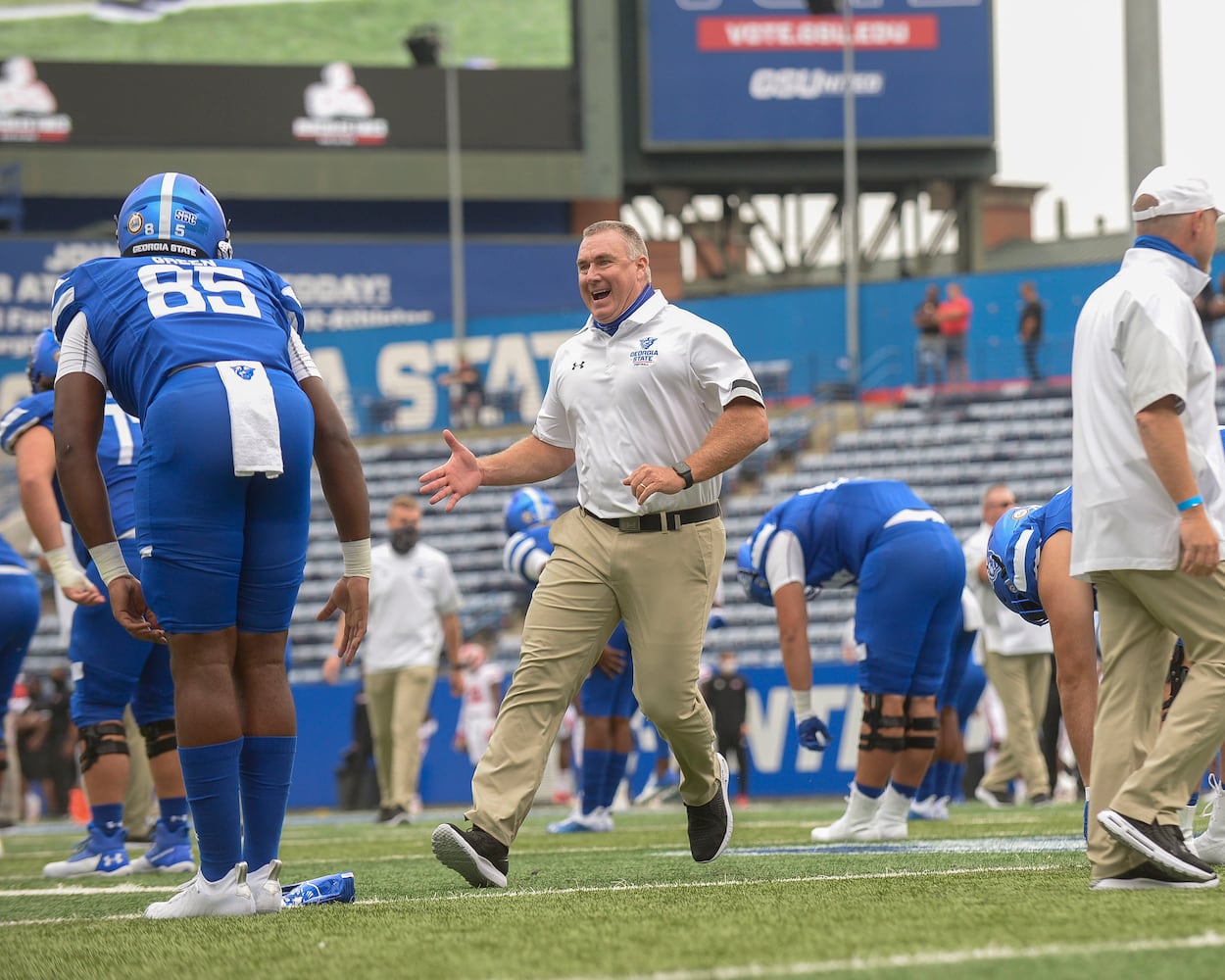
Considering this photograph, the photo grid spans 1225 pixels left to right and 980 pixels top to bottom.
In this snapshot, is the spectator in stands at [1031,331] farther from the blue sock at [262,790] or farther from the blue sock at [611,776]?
the blue sock at [262,790]

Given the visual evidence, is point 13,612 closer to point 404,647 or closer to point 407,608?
point 404,647

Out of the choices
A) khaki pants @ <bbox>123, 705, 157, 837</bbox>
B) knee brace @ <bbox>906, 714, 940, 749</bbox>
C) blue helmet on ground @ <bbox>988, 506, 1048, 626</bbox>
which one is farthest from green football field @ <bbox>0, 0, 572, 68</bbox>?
blue helmet on ground @ <bbox>988, 506, 1048, 626</bbox>

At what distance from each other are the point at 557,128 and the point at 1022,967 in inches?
1327

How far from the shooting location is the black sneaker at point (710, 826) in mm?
6035

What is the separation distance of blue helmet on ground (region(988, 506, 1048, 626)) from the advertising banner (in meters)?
29.3

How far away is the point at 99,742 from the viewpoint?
7.22 metres

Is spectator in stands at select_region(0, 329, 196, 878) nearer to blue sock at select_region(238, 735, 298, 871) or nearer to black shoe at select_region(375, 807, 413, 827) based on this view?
blue sock at select_region(238, 735, 298, 871)

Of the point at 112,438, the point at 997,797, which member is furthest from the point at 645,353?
the point at 997,797

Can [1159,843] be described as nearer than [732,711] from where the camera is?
Yes

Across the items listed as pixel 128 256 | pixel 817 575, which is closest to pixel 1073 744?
pixel 817 575

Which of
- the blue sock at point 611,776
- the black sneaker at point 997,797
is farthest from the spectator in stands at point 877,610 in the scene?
the black sneaker at point 997,797

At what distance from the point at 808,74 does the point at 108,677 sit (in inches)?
1184

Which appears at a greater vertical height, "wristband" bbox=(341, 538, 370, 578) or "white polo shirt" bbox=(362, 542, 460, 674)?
"wristband" bbox=(341, 538, 370, 578)

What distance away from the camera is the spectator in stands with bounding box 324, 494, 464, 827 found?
1242 cm
